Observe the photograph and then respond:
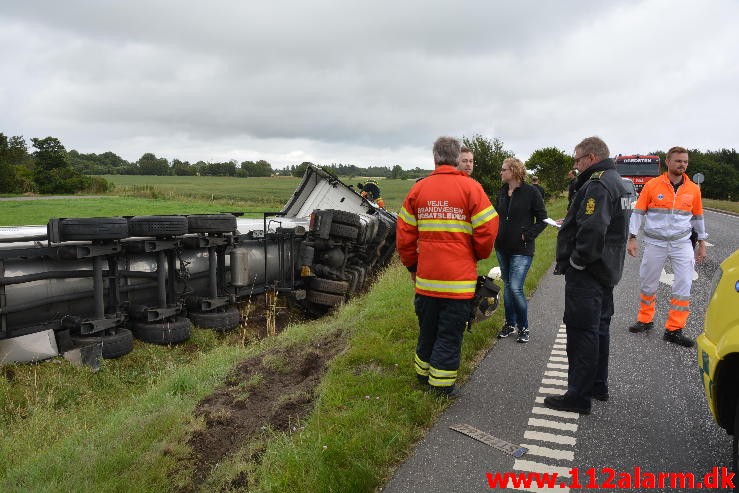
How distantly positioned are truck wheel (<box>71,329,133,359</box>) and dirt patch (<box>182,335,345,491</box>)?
129cm

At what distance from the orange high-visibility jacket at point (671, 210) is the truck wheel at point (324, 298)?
419cm

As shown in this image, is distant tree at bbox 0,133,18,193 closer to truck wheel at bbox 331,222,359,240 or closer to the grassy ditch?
truck wheel at bbox 331,222,359,240

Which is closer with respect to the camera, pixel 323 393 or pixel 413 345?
pixel 323 393

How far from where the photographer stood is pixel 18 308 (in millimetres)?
4672

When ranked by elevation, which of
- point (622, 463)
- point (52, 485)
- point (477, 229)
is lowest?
point (52, 485)

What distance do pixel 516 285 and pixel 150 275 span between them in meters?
3.87

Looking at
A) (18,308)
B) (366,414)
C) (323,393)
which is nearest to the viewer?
(366,414)

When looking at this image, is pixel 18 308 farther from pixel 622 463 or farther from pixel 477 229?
pixel 622 463

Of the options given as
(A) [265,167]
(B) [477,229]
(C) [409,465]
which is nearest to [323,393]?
(C) [409,465]

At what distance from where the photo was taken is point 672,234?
5.12 metres

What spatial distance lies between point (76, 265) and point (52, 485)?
283 centimetres

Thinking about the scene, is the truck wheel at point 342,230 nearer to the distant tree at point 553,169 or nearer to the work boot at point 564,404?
the work boot at point 564,404

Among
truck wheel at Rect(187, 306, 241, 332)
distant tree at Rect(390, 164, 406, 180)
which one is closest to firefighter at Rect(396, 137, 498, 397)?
truck wheel at Rect(187, 306, 241, 332)

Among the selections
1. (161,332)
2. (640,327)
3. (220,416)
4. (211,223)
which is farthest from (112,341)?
(640,327)
